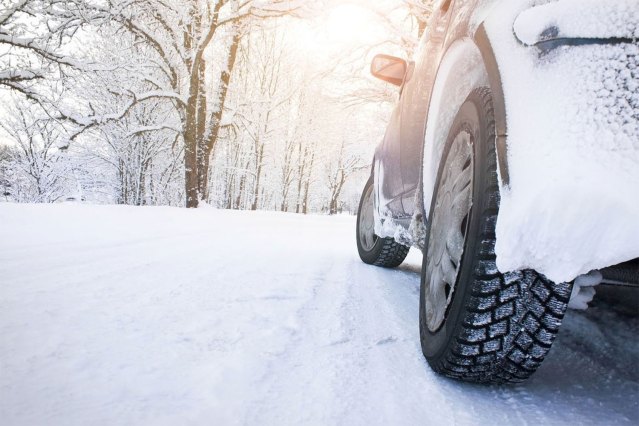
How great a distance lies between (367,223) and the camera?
11.1 feet

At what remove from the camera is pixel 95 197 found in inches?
789

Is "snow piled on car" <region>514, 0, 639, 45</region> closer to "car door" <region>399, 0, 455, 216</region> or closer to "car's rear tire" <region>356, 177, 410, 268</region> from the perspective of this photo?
"car door" <region>399, 0, 455, 216</region>

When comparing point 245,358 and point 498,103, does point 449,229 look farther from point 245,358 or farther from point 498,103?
point 245,358

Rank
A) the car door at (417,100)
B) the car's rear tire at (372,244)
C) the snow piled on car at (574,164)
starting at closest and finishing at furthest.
→ 1. the snow piled on car at (574,164)
2. the car door at (417,100)
3. the car's rear tire at (372,244)

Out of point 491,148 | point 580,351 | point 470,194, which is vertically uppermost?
point 491,148

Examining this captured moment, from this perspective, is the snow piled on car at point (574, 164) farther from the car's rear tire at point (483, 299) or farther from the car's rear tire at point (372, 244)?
the car's rear tire at point (372, 244)

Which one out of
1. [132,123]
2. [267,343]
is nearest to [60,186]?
[132,123]

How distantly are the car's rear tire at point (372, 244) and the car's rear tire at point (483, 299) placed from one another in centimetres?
178

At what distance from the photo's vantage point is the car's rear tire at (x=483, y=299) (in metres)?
0.94

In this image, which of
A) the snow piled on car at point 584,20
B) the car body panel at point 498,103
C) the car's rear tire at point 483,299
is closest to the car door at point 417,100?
the car body panel at point 498,103

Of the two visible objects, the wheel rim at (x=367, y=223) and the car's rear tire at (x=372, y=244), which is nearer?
the car's rear tire at (x=372, y=244)

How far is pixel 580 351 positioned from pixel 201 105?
9974 millimetres

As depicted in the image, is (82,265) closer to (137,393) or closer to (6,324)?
(6,324)

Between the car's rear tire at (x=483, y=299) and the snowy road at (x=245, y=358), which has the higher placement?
the car's rear tire at (x=483, y=299)
